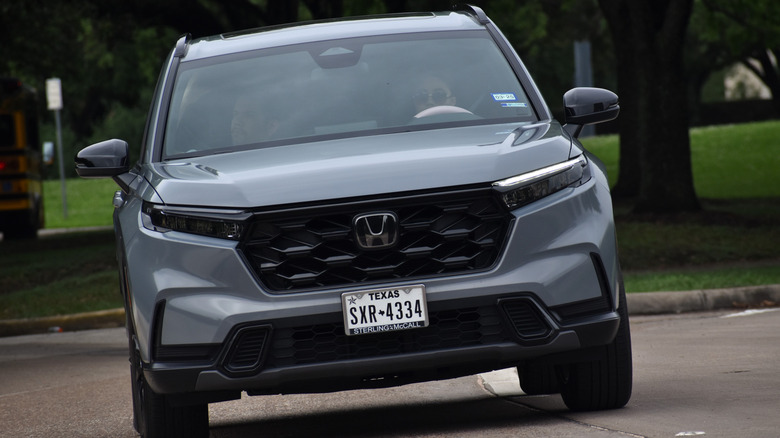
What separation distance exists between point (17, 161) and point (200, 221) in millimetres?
23135

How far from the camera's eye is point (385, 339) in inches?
218

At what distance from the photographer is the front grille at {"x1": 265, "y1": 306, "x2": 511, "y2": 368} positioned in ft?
18.0

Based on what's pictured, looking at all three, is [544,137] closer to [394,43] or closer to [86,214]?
[394,43]

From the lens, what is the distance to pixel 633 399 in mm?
6789

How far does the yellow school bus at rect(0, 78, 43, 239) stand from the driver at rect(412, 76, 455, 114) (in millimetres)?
21522

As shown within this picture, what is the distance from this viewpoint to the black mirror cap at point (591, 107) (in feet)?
21.1

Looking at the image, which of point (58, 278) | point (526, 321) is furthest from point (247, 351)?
point (58, 278)

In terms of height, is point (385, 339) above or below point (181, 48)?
below

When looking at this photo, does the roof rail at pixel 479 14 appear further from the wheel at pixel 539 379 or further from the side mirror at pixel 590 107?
the wheel at pixel 539 379

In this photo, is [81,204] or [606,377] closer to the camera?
[606,377]

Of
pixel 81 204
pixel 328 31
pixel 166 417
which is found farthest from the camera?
pixel 81 204

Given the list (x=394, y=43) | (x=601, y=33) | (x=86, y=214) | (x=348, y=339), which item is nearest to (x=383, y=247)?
(x=348, y=339)

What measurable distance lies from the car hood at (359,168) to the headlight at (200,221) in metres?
0.04

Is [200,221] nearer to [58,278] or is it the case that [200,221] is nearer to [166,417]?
[166,417]
